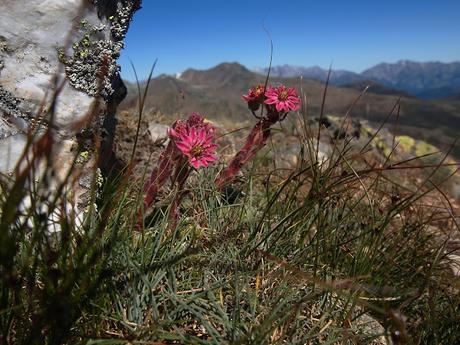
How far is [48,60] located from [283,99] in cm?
168

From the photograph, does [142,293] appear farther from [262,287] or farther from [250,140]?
[250,140]

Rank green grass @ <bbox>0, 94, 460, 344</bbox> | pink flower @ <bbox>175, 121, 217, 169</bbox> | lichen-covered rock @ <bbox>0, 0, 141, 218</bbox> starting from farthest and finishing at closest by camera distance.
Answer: lichen-covered rock @ <bbox>0, 0, 141, 218</bbox> → pink flower @ <bbox>175, 121, 217, 169</bbox> → green grass @ <bbox>0, 94, 460, 344</bbox>

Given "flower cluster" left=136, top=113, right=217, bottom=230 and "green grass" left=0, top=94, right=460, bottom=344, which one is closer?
"green grass" left=0, top=94, right=460, bottom=344

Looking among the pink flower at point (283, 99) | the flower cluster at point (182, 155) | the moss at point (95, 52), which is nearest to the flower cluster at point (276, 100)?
the pink flower at point (283, 99)

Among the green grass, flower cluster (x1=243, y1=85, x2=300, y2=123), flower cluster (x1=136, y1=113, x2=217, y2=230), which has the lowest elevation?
the green grass

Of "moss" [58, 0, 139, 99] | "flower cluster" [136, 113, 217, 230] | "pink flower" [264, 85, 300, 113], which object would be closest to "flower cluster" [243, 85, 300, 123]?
"pink flower" [264, 85, 300, 113]

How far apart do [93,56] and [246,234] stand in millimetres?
1698

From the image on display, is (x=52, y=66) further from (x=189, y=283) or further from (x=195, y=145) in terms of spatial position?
(x=189, y=283)

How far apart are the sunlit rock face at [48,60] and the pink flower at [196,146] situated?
61 cm

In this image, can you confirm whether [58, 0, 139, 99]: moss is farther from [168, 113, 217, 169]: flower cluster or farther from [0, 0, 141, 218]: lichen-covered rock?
[168, 113, 217, 169]: flower cluster

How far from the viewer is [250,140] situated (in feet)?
10.1

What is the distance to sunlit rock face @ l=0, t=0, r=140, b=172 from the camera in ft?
9.20

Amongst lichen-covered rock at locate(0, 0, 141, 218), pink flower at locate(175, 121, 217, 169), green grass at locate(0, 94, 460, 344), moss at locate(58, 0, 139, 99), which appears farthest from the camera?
moss at locate(58, 0, 139, 99)

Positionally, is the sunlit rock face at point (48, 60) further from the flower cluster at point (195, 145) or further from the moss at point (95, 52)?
the flower cluster at point (195, 145)
